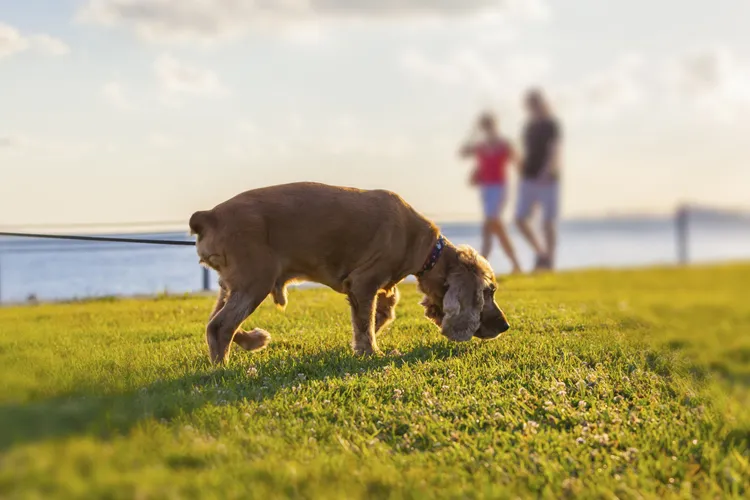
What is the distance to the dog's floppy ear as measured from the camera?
6.64 metres

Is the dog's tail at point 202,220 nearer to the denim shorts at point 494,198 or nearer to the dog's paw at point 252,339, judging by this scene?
the dog's paw at point 252,339

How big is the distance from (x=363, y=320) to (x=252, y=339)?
3.20 feet

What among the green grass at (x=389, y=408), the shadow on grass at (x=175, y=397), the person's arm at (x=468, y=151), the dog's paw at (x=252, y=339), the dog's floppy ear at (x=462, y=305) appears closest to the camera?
the shadow on grass at (x=175, y=397)

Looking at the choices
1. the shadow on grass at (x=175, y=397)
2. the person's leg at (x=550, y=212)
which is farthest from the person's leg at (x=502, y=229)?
the shadow on grass at (x=175, y=397)

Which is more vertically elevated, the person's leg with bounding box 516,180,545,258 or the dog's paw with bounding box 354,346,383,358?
the person's leg with bounding box 516,180,545,258

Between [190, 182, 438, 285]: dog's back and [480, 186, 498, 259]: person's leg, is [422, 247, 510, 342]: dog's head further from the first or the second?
[480, 186, 498, 259]: person's leg

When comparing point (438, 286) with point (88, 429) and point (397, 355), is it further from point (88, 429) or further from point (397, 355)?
point (88, 429)

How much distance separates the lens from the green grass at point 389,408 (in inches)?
117

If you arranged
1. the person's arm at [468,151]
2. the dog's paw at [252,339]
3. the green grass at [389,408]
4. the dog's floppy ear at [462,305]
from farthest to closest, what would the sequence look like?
the person's arm at [468,151], the dog's floppy ear at [462,305], the dog's paw at [252,339], the green grass at [389,408]

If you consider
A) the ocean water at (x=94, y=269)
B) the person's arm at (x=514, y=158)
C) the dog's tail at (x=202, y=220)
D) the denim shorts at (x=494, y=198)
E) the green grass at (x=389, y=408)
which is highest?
the person's arm at (x=514, y=158)

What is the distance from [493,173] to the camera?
42.9 feet

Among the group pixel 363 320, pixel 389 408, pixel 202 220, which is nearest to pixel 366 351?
pixel 363 320

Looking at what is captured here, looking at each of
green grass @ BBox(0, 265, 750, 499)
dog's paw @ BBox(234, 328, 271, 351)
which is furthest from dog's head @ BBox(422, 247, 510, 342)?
dog's paw @ BBox(234, 328, 271, 351)

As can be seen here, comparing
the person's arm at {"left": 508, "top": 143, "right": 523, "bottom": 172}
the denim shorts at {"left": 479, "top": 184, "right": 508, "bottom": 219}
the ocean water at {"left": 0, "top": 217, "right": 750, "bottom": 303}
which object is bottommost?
the ocean water at {"left": 0, "top": 217, "right": 750, "bottom": 303}
